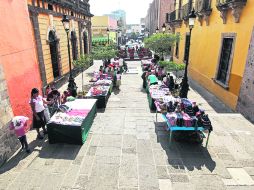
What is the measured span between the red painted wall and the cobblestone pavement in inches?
57.3

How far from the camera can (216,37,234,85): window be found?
34.7 feet

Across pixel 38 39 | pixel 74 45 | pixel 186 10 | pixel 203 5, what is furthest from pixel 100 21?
pixel 38 39

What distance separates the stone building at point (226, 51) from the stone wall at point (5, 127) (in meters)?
7.90

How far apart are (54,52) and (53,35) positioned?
3.59ft

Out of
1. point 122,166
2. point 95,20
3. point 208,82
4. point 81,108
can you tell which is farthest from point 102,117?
Answer: point 95,20

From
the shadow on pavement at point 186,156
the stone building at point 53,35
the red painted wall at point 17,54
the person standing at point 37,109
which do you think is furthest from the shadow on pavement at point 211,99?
the stone building at point 53,35

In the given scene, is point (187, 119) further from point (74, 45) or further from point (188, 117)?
point (74, 45)

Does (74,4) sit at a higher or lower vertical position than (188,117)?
higher

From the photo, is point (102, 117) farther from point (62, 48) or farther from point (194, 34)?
point (194, 34)

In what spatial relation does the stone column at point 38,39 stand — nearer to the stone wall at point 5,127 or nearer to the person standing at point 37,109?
the person standing at point 37,109

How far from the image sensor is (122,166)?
5574mm

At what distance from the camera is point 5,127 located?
19.2 feet

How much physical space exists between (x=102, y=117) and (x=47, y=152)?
302 cm

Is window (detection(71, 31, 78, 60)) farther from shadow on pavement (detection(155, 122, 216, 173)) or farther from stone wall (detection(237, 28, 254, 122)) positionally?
stone wall (detection(237, 28, 254, 122))
